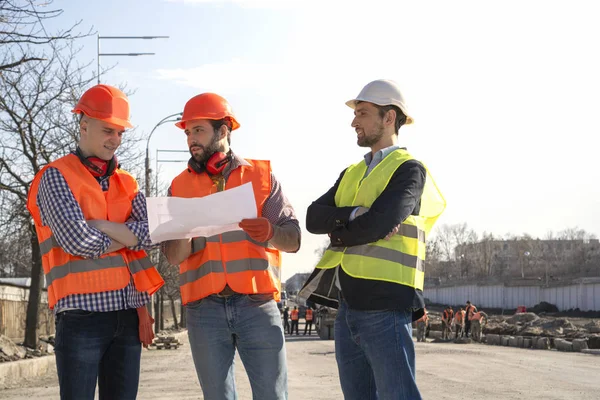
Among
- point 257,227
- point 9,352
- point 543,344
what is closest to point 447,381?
point 9,352

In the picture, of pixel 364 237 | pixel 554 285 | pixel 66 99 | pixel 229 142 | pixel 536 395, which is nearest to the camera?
pixel 364 237

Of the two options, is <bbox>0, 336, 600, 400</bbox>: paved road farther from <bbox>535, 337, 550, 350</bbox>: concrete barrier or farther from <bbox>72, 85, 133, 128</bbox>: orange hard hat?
<bbox>535, 337, 550, 350</bbox>: concrete barrier

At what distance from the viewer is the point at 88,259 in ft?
16.8

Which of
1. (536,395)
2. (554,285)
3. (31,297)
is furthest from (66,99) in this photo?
(554,285)

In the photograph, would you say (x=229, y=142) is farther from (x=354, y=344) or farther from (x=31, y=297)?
(x=31, y=297)

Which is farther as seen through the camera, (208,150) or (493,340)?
(493,340)

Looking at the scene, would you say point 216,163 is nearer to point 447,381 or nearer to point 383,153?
point 383,153

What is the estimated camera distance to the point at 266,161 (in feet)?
18.5

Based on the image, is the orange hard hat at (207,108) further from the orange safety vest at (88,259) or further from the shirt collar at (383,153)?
the shirt collar at (383,153)

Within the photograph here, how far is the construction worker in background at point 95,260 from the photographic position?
4.92 metres

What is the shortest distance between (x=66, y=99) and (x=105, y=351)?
62.3ft

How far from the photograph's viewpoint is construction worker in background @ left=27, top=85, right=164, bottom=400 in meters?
4.92

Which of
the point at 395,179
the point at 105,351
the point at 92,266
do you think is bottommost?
the point at 105,351

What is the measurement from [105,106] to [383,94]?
63.3 inches
